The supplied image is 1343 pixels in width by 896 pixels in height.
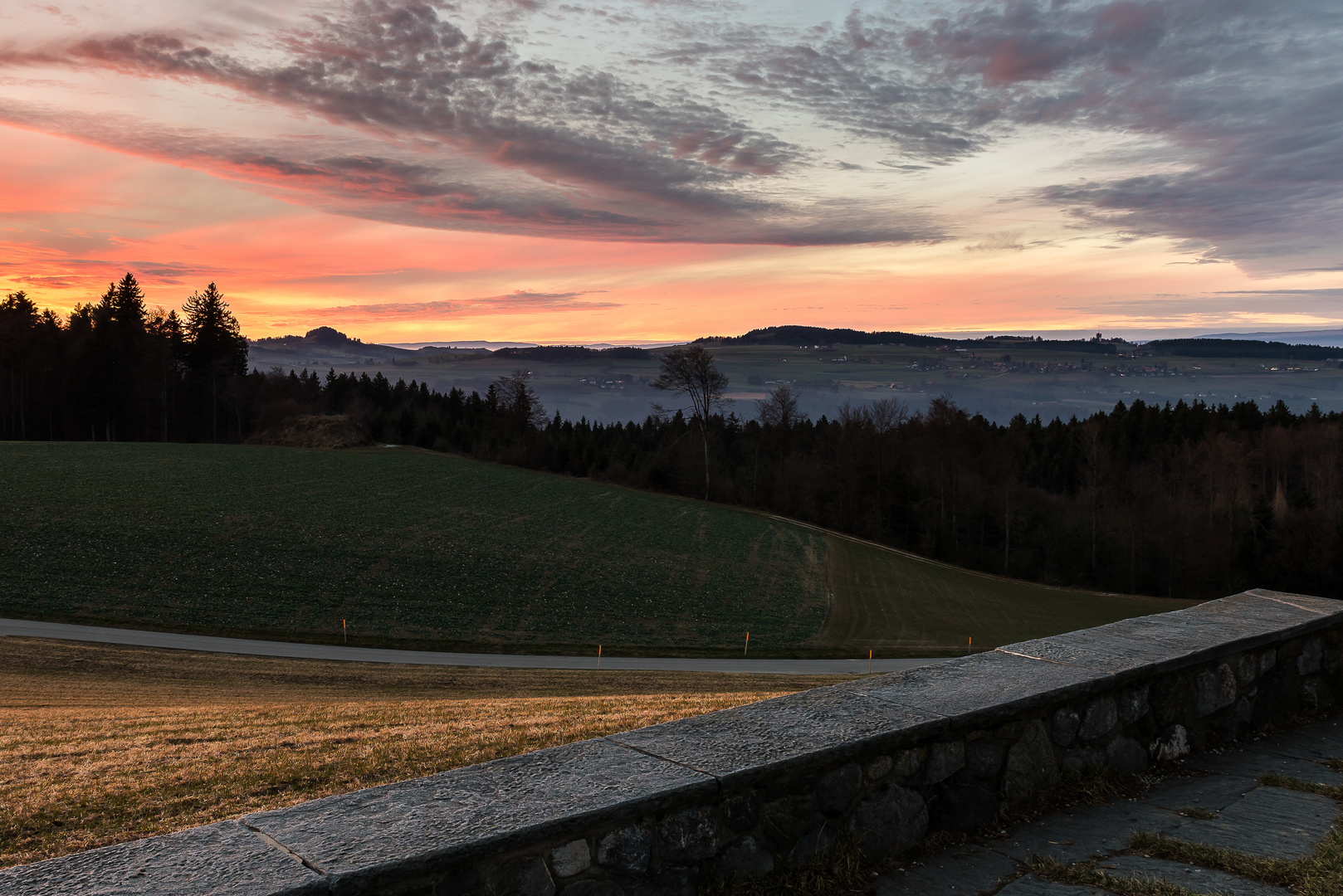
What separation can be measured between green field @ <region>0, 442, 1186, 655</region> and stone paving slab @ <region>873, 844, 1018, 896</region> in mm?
26319

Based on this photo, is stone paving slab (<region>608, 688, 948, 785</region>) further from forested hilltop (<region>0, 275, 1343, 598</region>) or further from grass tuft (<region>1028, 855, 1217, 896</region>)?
forested hilltop (<region>0, 275, 1343, 598</region>)

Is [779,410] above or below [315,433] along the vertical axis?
above

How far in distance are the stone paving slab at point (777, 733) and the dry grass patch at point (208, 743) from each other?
2998 mm

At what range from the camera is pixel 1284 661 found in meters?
5.67

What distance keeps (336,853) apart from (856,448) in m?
71.9

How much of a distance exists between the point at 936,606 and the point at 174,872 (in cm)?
4407

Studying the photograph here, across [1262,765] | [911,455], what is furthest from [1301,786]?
[911,455]

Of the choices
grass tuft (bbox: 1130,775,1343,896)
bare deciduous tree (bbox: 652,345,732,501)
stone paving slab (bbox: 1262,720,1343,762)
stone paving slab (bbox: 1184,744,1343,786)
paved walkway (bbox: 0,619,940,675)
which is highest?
bare deciduous tree (bbox: 652,345,732,501)

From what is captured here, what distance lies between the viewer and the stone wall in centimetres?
260

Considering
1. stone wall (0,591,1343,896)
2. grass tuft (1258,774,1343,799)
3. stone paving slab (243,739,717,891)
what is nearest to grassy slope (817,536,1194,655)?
stone wall (0,591,1343,896)

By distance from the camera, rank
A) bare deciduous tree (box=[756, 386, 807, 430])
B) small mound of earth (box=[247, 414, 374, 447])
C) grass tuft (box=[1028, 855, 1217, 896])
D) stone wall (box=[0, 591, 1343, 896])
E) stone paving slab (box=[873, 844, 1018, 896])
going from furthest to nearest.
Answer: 1. bare deciduous tree (box=[756, 386, 807, 430])
2. small mound of earth (box=[247, 414, 374, 447])
3. stone paving slab (box=[873, 844, 1018, 896])
4. grass tuft (box=[1028, 855, 1217, 896])
5. stone wall (box=[0, 591, 1343, 896])

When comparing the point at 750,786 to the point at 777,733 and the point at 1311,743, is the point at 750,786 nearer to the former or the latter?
the point at 777,733

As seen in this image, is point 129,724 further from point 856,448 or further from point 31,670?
point 856,448

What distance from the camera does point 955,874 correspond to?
354 centimetres
